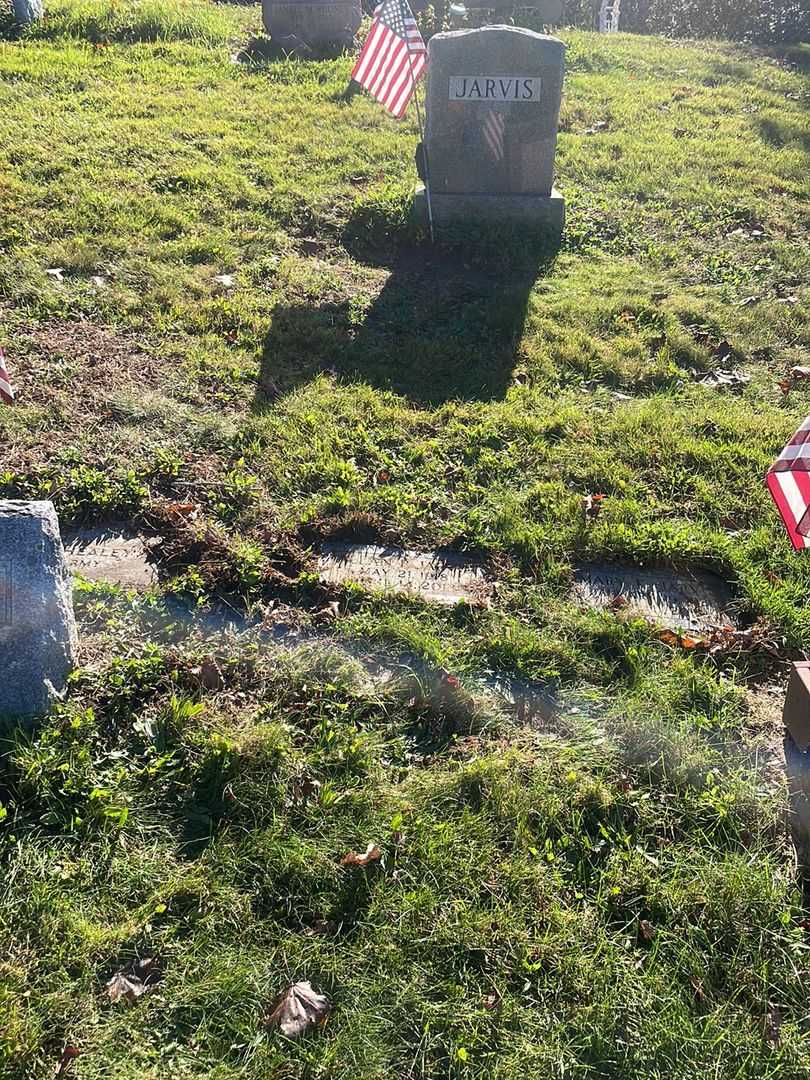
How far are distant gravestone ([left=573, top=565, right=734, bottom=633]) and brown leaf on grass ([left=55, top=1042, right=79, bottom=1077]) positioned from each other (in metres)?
2.66

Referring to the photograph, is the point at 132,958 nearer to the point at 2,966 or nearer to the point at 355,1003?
the point at 2,966

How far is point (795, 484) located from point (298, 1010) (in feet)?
7.78

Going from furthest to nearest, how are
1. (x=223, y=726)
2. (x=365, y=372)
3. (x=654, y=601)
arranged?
(x=365, y=372)
(x=654, y=601)
(x=223, y=726)

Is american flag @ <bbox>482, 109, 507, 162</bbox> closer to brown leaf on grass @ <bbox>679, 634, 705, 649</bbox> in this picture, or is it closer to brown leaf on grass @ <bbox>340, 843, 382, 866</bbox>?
brown leaf on grass @ <bbox>679, 634, 705, 649</bbox>

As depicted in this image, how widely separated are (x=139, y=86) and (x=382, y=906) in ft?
32.5

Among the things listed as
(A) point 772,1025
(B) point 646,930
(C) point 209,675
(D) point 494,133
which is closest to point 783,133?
(D) point 494,133

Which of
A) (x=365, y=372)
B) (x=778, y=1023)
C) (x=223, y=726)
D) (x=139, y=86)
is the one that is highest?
(x=139, y=86)

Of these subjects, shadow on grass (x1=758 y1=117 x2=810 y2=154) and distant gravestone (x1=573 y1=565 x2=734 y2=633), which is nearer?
distant gravestone (x1=573 y1=565 x2=734 y2=633)

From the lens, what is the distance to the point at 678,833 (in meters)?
3.12

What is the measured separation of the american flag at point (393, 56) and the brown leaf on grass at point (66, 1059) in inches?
308

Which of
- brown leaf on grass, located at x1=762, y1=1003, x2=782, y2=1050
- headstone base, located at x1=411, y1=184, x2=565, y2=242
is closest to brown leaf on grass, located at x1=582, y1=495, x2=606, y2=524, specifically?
brown leaf on grass, located at x1=762, y1=1003, x2=782, y2=1050

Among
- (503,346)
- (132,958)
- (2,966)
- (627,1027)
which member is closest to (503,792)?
(627,1027)

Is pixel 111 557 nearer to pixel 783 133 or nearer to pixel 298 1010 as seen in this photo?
pixel 298 1010

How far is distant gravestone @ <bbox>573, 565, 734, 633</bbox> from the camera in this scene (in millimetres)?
4043
